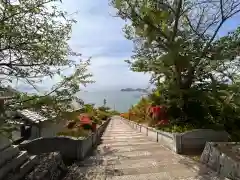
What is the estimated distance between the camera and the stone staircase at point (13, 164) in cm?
552

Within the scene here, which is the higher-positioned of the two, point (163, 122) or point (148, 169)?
point (163, 122)

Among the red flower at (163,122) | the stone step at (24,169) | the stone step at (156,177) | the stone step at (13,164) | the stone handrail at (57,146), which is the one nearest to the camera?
the stone step at (13,164)

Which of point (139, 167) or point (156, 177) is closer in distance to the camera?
point (156, 177)

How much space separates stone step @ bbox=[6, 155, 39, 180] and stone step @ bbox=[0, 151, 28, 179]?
0.31ft

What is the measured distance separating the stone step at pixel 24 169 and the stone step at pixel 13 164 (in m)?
0.09

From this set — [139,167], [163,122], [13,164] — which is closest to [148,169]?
[139,167]

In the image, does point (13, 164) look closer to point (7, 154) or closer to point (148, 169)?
point (7, 154)

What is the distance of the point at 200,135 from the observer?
9938 mm

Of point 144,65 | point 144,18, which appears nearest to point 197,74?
point 144,65

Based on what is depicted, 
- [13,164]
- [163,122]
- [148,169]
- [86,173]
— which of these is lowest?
[86,173]

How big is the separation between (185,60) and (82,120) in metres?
6.54

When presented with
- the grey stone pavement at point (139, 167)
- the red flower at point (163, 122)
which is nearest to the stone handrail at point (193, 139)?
the grey stone pavement at point (139, 167)

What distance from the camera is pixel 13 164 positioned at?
5.93m

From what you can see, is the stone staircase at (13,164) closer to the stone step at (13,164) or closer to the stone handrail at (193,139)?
the stone step at (13,164)
